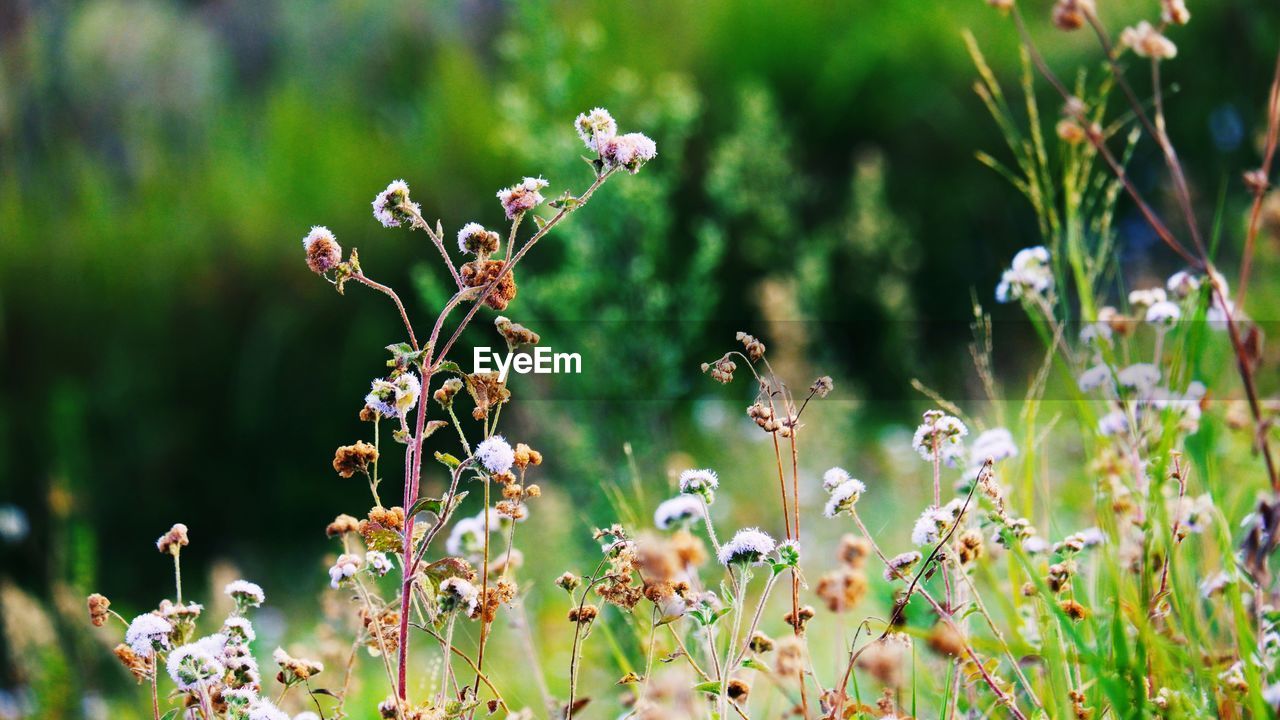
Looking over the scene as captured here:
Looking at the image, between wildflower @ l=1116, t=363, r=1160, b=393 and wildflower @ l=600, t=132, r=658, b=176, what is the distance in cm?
58

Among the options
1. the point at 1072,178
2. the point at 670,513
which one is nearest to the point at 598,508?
the point at 1072,178

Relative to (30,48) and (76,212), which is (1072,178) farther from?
(30,48)

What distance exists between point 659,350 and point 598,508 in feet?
1.58

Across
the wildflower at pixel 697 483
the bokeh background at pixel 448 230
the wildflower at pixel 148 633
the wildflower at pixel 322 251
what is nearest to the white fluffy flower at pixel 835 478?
the wildflower at pixel 697 483

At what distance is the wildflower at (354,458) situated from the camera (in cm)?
108

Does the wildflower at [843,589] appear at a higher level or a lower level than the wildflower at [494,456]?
lower

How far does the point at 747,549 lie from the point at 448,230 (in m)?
3.34

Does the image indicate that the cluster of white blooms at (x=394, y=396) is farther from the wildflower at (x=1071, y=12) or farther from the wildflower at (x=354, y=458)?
the wildflower at (x=1071, y=12)

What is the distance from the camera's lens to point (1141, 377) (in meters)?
1.21

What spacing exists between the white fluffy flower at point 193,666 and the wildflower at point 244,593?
0.33 feet

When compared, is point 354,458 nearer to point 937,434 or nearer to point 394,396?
point 394,396

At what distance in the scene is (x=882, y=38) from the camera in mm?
4453

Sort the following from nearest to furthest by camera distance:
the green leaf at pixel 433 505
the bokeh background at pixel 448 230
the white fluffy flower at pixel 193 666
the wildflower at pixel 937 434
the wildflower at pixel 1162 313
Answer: the white fluffy flower at pixel 193 666, the green leaf at pixel 433 505, the wildflower at pixel 937 434, the wildflower at pixel 1162 313, the bokeh background at pixel 448 230

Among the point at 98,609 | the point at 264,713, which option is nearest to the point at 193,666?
the point at 264,713
